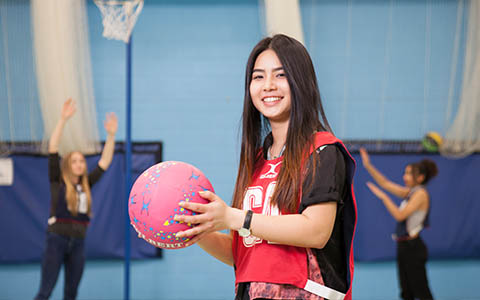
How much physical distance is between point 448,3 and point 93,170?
4494mm

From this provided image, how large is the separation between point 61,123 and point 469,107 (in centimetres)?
427

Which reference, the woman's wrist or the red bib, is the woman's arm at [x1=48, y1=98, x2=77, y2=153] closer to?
the red bib

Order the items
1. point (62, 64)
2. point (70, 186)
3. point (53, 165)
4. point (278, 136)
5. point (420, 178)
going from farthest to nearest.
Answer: point (420, 178)
point (62, 64)
point (70, 186)
point (53, 165)
point (278, 136)

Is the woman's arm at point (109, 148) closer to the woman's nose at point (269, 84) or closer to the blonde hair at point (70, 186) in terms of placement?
the blonde hair at point (70, 186)

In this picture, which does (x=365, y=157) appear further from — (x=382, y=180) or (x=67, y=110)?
(x=67, y=110)

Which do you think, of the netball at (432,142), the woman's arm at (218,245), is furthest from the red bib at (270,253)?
the netball at (432,142)

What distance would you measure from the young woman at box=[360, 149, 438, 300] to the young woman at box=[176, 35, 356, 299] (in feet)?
10.5

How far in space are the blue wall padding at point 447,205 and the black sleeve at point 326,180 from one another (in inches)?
147

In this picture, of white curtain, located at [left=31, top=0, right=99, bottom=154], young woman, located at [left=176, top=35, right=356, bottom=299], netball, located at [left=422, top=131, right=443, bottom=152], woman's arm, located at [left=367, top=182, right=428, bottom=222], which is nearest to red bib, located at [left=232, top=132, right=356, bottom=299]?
young woman, located at [left=176, top=35, right=356, bottom=299]

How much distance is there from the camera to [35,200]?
470 centimetres

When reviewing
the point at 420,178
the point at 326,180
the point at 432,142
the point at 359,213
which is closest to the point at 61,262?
the point at 359,213

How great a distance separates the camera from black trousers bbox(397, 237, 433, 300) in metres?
4.06

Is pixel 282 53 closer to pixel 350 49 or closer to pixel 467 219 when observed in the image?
pixel 350 49

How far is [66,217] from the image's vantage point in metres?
3.97
